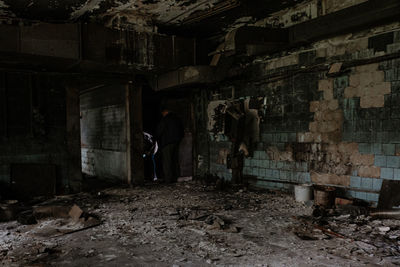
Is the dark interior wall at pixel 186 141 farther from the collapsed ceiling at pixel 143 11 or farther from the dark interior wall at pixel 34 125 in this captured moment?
the collapsed ceiling at pixel 143 11

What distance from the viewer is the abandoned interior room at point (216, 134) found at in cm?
338

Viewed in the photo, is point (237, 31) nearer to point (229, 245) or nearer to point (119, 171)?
point (229, 245)

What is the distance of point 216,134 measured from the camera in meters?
7.20

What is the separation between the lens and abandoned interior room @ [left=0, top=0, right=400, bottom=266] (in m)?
3.38

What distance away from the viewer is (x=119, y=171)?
7285mm

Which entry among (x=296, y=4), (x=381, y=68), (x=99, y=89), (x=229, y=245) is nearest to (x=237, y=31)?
(x=296, y=4)

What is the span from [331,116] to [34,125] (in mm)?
5508

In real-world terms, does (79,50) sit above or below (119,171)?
above

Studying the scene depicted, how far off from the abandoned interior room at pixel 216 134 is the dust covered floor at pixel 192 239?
0.08 feet

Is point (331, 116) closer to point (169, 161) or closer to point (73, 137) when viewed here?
point (169, 161)

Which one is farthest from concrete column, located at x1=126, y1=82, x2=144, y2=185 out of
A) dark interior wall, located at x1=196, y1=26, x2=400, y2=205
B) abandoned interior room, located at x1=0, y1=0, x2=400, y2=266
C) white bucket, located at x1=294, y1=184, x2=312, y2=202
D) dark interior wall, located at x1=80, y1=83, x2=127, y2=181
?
white bucket, located at x1=294, y1=184, x2=312, y2=202

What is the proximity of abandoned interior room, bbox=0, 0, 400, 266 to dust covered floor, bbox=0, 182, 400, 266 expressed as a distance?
0.9 inches

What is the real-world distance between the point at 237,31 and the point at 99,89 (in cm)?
516

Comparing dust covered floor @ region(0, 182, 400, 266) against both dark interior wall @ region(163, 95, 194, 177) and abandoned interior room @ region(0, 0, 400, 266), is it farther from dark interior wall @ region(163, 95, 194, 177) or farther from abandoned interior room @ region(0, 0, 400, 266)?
dark interior wall @ region(163, 95, 194, 177)
